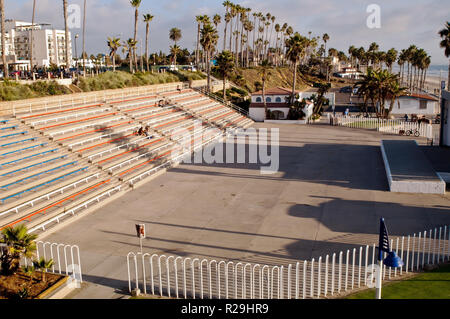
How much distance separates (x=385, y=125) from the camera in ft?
155

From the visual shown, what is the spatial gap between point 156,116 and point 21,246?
2841cm

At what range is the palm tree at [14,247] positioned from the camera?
480 inches

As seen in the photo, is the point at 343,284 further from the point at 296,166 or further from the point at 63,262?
the point at 296,166

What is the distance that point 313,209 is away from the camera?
2023cm

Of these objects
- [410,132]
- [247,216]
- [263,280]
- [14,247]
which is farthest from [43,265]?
[410,132]

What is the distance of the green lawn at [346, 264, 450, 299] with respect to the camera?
11883 mm

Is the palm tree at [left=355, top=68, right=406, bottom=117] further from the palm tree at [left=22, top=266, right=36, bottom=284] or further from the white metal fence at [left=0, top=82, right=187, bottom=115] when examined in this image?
the palm tree at [left=22, top=266, right=36, bottom=284]

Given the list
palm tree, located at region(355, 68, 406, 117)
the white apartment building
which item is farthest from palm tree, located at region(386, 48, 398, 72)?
the white apartment building

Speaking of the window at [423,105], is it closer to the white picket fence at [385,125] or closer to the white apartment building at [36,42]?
the white picket fence at [385,125]

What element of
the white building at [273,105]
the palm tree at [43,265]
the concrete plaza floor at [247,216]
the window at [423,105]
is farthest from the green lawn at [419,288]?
the window at [423,105]

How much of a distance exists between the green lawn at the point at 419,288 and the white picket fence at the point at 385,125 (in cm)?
3194

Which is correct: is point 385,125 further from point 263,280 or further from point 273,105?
point 263,280

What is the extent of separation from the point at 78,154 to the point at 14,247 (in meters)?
13.8

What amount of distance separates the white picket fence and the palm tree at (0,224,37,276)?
39503 mm
